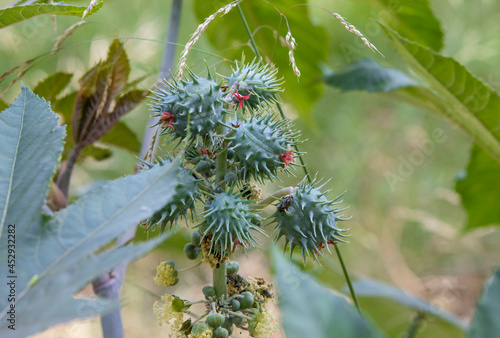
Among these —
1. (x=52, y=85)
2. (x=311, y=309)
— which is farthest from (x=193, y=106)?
(x=52, y=85)

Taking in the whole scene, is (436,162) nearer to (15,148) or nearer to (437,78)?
(437,78)

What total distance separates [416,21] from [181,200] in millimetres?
1007

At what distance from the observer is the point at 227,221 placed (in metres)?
0.49

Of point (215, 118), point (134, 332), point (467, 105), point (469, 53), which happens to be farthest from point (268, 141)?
point (469, 53)

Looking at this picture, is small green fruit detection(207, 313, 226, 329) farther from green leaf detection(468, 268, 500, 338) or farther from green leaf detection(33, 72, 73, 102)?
green leaf detection(33, 72, 73, 102)

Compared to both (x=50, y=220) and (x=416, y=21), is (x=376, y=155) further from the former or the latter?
(x=50, y=220)

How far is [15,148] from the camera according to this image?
1.78 ft

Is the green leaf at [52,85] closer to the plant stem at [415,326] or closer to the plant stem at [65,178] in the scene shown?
the plant stem at [65,178]

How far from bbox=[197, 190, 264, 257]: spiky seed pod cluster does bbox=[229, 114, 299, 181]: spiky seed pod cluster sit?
0.04 m

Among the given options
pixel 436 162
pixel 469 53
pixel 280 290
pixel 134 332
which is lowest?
pixel 134 332

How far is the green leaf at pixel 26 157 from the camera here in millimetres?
503

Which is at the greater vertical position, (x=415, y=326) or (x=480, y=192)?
(x=480, y=192)

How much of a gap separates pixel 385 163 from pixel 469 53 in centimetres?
64

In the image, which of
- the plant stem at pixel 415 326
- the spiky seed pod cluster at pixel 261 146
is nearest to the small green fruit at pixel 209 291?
the spiky seed pod cluster at pixel 261 146
